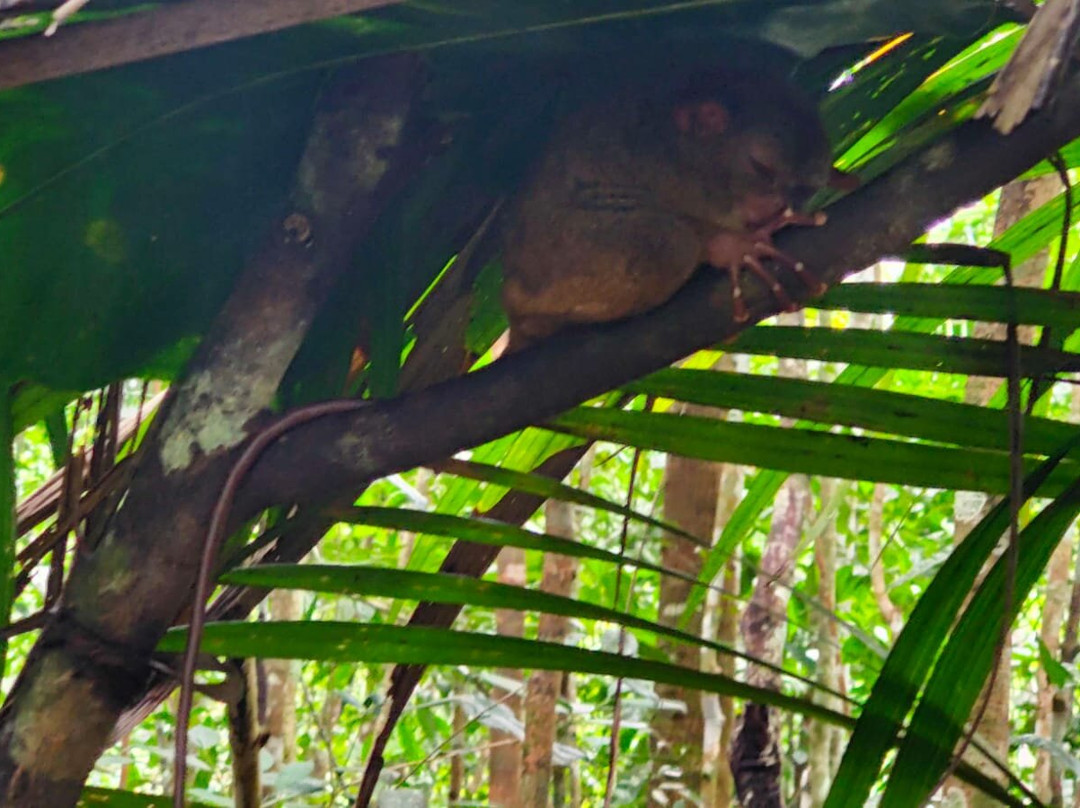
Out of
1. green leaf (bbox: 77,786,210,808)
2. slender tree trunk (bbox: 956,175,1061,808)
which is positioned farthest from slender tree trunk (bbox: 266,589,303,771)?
green leaf (bbox: 77,786,210,808)

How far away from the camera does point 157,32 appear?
0.73 meters

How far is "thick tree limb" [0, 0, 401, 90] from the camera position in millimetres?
704

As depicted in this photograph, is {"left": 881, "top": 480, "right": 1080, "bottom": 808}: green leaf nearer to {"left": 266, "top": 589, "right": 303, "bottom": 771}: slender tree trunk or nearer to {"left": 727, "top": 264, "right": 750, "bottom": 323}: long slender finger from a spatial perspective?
{"left": 727, "top": 264, "right": 750, "bottom": 323}: long slender finger

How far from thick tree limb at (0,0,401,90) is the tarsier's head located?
2.19 ft

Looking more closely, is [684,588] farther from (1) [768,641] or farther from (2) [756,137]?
(2) [756,137]

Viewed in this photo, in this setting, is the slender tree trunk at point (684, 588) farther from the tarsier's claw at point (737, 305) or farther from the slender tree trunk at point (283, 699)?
the tarsier's claw at point (737, 305)

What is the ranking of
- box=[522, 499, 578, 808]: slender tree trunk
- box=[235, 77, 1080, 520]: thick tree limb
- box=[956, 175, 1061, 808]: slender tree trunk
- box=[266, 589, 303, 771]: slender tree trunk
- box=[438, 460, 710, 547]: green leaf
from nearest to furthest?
box=[235, 77, 1080, 520]: thick tree limb, box=[438, 460, 710, 547]: green leaf, box=[956, 175, 1061, 808]: slender tree trunk, box=[522, 499, 578, 808]: slender tree trunk, box=[266, 589, 303, 771]: slender tree trunk

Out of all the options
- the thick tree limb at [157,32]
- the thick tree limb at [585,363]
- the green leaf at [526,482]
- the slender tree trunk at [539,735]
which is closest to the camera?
the thick tree limb at [157,32]

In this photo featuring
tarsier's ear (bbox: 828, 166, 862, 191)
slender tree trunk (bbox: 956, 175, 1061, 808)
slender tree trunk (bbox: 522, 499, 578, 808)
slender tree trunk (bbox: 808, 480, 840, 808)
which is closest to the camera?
tarsier's ear (bbox: 828, 166, 862, 191)

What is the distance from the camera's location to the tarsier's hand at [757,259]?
0.87 metres

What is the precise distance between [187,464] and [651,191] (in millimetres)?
726

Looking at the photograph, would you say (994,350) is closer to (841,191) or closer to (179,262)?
(841,191)

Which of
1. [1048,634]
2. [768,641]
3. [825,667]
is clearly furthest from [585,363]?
[1048,634]

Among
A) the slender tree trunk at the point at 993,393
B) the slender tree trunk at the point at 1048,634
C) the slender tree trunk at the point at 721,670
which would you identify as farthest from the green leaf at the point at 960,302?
the slender tree trunk at the point at 1048,634
